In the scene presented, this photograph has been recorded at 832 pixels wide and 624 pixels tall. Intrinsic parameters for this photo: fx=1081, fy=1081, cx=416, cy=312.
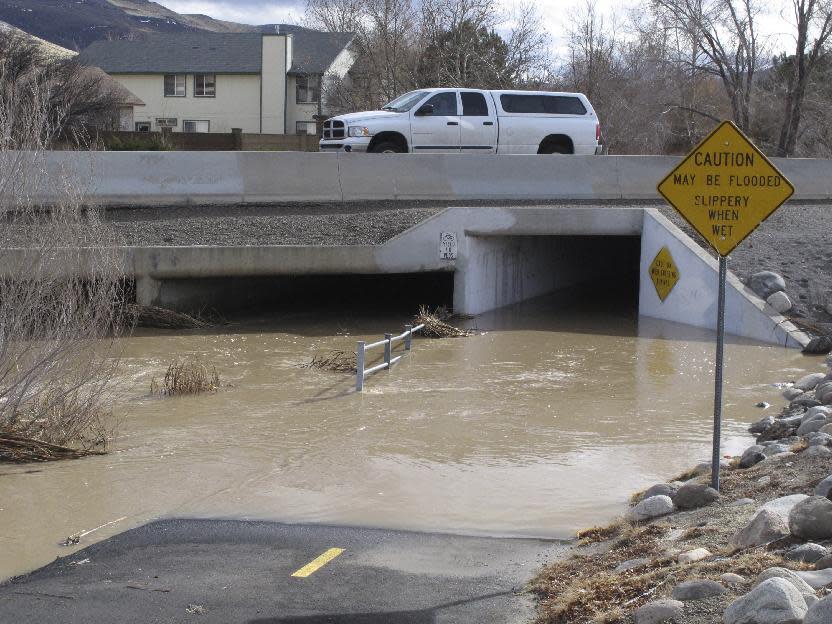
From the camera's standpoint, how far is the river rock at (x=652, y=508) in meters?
7.71

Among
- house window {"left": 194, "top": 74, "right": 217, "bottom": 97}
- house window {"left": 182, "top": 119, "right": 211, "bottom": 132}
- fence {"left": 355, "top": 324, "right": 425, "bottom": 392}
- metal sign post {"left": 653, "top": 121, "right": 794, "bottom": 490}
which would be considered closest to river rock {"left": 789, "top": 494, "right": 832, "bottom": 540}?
metal sign post {"left": 653, "top": 121, "right": 794, "bottom": 490}

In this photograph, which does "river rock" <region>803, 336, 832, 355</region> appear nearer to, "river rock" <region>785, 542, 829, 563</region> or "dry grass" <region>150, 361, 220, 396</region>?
"dry grass" <region>150, 361, 220, 396</region>

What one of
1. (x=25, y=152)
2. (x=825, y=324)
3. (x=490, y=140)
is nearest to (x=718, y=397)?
(x=25, y=152)

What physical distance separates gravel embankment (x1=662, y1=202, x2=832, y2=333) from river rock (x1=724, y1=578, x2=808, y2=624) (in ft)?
44.5

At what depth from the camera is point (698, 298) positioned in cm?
1861

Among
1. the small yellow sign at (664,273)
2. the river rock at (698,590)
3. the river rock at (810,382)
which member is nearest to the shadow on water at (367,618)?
the river rock at (698,590)

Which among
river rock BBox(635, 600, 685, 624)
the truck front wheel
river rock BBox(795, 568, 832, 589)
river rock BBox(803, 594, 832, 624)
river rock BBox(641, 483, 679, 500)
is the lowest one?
river rock BBox(641, 483, 679, 500)

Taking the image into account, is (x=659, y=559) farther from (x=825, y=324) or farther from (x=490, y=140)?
(x=490, y=140)

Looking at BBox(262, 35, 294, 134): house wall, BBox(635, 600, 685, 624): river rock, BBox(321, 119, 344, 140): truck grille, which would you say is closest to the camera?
BBox(635, 600, 685, 624): river rock

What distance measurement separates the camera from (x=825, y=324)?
17.7m

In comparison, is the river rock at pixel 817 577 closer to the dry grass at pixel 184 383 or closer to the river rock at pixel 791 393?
the river rock at pixel 791 393

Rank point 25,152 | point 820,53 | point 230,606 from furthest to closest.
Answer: point 820,53 < point 25,152 < point 230,606

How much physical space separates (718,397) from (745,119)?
34.9m

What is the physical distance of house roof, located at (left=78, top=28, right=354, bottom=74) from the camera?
60594mm
